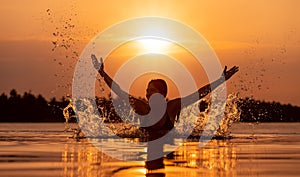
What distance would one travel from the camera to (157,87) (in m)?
16.1

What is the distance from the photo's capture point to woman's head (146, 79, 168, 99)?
16109 millimetres

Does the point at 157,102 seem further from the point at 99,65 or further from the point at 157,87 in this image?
the point at 99,65

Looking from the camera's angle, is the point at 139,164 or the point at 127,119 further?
the point at 127,119

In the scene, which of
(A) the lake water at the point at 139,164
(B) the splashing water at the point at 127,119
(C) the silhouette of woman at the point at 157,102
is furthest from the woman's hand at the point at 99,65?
(B) the splashing water at the point at 127,119

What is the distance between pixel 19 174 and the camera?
1727cm

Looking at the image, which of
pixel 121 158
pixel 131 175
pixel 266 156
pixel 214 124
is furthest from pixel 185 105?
pixel 214 124

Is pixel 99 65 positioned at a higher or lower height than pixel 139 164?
higher

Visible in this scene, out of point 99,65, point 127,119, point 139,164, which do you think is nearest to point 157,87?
point 99,65

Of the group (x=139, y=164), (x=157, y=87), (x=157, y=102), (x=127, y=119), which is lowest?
(x=139, y=164)

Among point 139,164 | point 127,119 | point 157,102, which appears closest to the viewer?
point 157,102

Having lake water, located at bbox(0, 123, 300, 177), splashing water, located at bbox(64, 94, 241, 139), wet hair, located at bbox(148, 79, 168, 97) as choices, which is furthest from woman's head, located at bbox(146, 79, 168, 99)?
splashing water, located at bbox(64, 94, 241, 139)

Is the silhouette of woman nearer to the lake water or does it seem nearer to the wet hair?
the wet hair

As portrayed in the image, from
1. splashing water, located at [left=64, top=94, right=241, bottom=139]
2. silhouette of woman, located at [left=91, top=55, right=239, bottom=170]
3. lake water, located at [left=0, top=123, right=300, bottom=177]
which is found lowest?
lake water, located at [left=0, top=123, right=300, bottom=177]

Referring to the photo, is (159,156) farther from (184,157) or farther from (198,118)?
(198,118)
